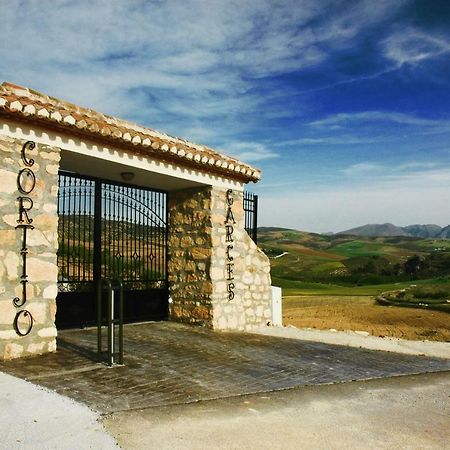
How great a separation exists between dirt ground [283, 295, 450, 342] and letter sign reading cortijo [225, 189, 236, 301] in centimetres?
447

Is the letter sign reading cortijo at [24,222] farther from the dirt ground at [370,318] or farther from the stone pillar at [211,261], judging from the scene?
the dirt ground at [370,318]

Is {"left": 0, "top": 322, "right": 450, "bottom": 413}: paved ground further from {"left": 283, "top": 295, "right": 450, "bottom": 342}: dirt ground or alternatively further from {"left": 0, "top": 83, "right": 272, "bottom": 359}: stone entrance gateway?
{"left": 283, "top": 295, "right": 450, "bottom": 342}: dirt ground

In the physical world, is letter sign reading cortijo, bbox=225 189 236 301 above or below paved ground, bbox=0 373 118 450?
above

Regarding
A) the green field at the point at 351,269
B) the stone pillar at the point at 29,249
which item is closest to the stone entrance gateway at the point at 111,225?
the stone pillar at the point at 29,249

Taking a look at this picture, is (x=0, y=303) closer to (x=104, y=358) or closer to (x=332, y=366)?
(x=104, y=358)

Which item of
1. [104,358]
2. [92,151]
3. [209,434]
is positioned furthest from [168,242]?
[209,434]

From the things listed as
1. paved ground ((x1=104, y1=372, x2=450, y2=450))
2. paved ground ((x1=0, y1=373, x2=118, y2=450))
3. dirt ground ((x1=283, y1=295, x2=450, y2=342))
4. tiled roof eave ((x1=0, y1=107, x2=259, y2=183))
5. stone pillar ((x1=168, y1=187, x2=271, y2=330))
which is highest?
tiled roof eave ((x1=0, y1=107, x2=259, y2=183))

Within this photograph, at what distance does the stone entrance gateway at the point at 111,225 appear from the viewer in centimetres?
562

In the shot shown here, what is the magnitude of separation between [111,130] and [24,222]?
5.89 ft

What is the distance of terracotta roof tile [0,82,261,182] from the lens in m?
5.51

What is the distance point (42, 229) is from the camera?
5.89 m

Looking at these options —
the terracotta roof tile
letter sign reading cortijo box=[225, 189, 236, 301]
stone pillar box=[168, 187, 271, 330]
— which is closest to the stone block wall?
stone pillar box=[168, 187, 271, 330]

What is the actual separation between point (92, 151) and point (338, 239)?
5565cm

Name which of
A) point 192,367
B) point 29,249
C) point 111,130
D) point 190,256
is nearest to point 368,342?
point 190,256
